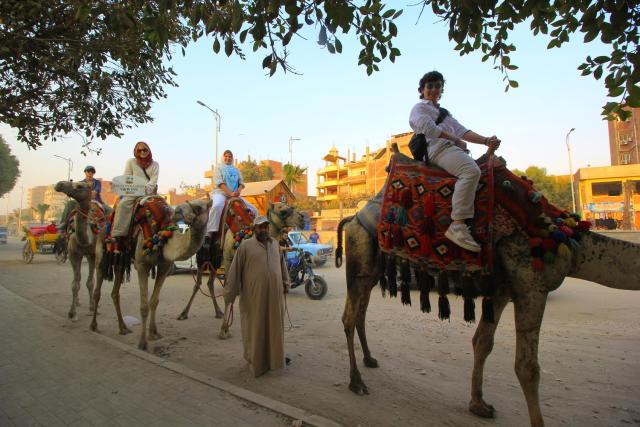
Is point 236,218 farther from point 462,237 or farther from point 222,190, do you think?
point 462,237

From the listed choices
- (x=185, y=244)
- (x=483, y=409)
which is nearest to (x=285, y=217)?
(x=185, y=244)

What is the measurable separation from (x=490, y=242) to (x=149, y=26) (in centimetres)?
352

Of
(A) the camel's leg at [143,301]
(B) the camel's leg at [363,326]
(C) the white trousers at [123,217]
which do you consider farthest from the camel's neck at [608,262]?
(C) the white trousers at [123,217]

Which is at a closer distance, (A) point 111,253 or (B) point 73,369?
(B) point 73,369

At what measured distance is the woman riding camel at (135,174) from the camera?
6.70 m

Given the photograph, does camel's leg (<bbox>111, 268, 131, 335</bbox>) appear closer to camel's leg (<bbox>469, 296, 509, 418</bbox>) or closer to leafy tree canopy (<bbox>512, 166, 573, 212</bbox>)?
camel's leg (<bbox>469, 296, 509, 418</bbox>)

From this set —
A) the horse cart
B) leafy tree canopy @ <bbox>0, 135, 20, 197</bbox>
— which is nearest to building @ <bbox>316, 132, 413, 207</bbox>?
the horse cart

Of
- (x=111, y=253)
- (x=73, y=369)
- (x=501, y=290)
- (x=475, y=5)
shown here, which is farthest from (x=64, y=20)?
(x=501, y=290)

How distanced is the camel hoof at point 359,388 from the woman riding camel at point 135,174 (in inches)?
189

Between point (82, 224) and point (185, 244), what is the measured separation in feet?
12.2

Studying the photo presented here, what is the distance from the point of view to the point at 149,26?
326 cm

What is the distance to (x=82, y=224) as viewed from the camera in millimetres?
8273

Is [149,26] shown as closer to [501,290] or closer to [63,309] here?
[501,290]

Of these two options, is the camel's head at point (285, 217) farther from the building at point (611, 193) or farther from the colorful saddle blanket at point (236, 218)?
the building at point (611, 193)
